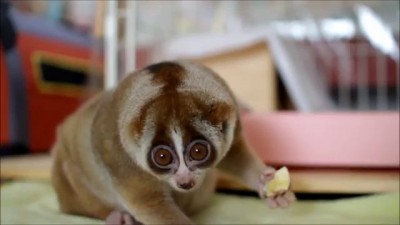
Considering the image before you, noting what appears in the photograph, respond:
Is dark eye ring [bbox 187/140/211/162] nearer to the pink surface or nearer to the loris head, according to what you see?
the loris head

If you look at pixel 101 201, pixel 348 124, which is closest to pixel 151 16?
pixel 348 124

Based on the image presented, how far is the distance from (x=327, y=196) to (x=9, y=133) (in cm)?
109

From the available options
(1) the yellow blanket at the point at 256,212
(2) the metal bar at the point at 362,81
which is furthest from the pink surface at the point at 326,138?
(2) the metal bar at the point at 362,81

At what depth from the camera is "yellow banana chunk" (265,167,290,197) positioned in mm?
1061

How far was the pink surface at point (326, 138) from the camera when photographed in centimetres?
153

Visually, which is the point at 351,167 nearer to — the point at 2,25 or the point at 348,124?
the point at 348,124

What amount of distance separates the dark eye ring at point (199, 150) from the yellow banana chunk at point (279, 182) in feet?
0.55

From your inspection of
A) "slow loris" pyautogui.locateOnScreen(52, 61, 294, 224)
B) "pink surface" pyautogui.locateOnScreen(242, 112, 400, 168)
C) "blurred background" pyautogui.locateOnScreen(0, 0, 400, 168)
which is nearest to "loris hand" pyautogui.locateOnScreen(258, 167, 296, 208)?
"slow loris" pyautogui.locateOnScreen(52, 61, 294, 224)

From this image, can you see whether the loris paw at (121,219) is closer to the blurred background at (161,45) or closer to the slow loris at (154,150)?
the slow loris at (154,150)

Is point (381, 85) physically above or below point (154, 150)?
below

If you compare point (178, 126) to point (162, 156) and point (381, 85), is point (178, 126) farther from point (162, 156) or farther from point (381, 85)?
point (381, 85)

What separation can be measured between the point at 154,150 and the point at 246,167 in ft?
0.97

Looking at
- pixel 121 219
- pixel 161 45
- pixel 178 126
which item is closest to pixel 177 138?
pixel 178 126

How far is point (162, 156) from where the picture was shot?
3.09 feet
